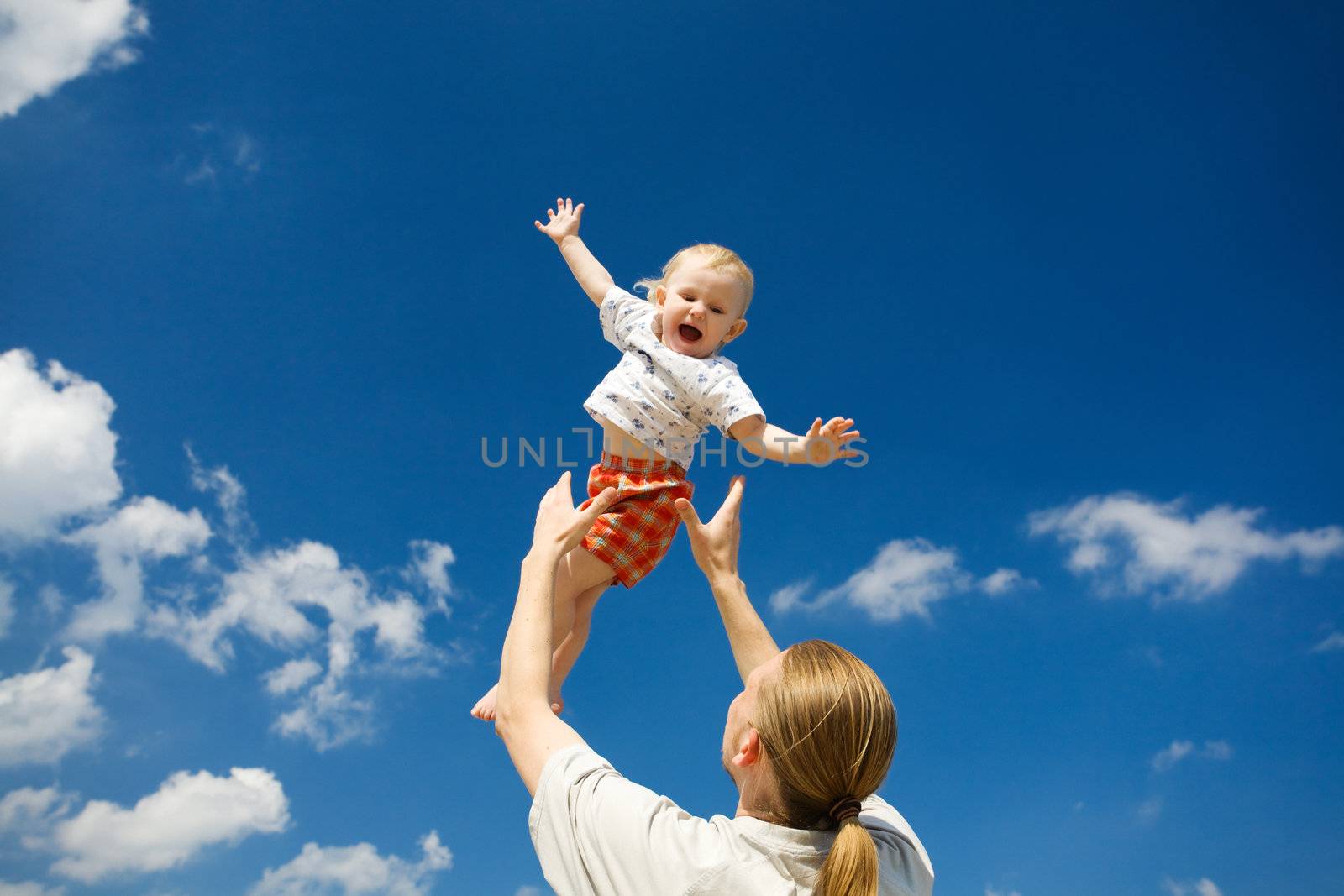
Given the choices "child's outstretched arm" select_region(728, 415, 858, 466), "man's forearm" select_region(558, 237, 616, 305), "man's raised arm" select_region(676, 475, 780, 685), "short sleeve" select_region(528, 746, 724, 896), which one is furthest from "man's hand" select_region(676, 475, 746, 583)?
"man's forearm" select_region(558, 237, 616, 305)

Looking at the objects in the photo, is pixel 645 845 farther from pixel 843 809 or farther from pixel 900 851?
pixel 900 851

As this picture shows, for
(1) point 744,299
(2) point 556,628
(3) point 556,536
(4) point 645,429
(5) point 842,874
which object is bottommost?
(5) point 842,874

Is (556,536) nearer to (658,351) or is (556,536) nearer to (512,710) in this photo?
(512,710)

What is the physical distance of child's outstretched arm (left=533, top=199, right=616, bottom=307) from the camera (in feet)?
18.0

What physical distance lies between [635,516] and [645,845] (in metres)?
2.50

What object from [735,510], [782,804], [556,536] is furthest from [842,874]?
[735,510]

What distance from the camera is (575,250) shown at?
567cm

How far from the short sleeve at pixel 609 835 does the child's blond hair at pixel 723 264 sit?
291 cm

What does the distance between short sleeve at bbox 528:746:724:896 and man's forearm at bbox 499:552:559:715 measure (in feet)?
0.78

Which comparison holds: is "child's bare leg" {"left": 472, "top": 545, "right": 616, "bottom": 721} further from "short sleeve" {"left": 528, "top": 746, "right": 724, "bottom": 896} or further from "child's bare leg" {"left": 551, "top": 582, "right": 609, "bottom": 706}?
"short sleeve" {"left": 528, "top": 746, "right": 724, "bottom": 896}

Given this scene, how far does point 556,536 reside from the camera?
3266 mm

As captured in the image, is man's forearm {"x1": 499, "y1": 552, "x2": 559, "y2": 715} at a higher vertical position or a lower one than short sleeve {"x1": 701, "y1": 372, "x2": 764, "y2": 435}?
lower

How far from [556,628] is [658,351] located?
1.49 meters

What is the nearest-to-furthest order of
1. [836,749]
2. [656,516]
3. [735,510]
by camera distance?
[836,749] → [735,510] → [656,516]
